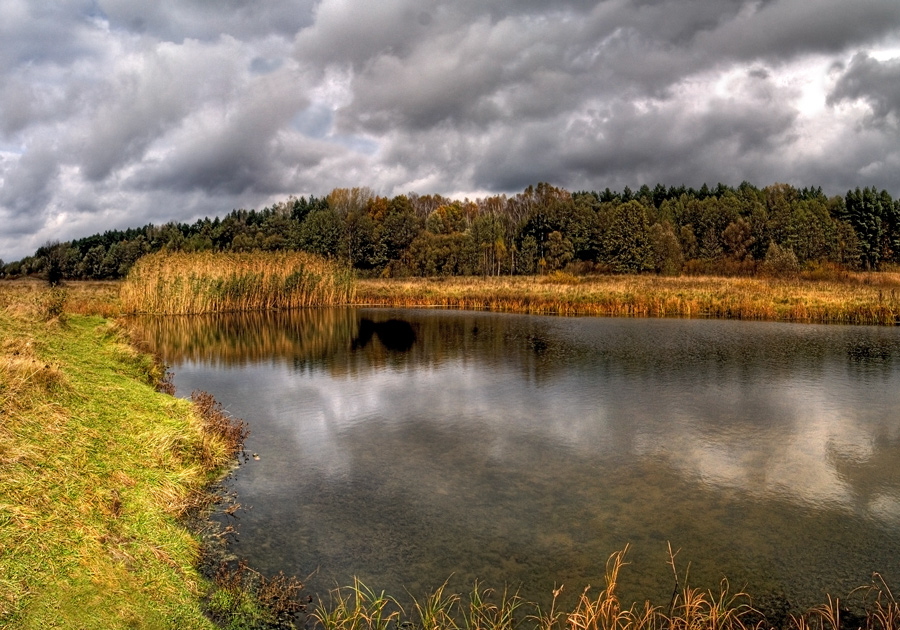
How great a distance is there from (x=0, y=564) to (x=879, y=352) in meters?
19.9

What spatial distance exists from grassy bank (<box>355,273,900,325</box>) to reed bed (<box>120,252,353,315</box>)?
4.04m

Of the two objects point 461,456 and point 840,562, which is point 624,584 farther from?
point 461,456

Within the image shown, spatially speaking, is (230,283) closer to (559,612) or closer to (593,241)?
(559,612)

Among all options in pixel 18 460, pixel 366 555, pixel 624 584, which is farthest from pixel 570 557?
pixel 18 460

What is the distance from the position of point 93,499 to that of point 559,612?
400 cm

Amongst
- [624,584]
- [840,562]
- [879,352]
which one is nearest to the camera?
[624,584]

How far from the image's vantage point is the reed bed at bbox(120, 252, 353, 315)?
91.6ft

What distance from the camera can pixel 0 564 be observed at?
370 cm

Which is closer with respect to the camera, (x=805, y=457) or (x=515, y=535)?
(x=515, y=535)

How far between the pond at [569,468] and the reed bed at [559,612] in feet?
0.57

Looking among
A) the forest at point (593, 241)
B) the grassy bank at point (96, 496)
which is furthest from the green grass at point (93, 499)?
the forest at point (593, 241)

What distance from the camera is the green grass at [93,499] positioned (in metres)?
3.72

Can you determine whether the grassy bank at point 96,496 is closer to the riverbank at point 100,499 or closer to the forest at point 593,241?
the riverbank at point 100,499

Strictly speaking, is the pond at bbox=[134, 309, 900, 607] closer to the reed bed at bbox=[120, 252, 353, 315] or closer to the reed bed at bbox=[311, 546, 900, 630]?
the reed bed at bbox=[311, 546, 900, 630]
